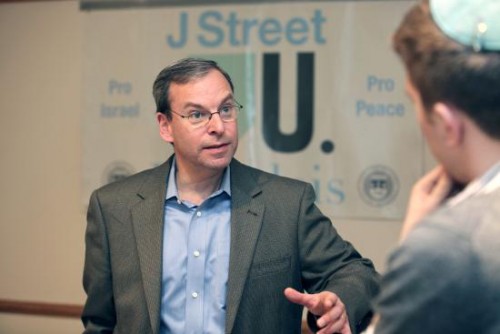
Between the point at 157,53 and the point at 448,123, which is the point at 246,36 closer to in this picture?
the point at 157,53

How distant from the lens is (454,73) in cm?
Result: 94

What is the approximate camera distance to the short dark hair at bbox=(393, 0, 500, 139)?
94 centimetres

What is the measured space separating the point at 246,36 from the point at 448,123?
273 cm

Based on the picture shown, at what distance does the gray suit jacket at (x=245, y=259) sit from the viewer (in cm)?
212

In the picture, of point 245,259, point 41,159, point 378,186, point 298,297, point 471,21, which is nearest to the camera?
point 471,21

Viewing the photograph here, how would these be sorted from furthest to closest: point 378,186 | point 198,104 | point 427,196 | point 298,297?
point 378,186
point 198,104
point 298,297
point 427,196

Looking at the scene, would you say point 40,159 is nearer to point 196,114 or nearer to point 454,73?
point 196,114

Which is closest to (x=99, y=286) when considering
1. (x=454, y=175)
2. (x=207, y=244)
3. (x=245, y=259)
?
(x=207, y=244)

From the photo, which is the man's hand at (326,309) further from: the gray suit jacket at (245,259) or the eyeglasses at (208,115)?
the eyeglasses at (208,115)

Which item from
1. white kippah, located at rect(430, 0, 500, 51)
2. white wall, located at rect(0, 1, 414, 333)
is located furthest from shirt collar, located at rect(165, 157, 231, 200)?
white wall, located at rect(0, 1, 414, 333)

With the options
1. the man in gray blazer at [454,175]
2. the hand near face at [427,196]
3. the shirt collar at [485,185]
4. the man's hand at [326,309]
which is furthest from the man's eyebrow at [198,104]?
the shirt collar at [485,185]

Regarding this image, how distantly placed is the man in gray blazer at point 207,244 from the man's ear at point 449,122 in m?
1.11

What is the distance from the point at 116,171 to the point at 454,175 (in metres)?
2.95

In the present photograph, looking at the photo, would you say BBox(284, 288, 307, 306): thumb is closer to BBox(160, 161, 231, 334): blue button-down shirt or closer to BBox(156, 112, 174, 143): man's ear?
BBox(160, 161, 231, 334): blue button-down shirt
